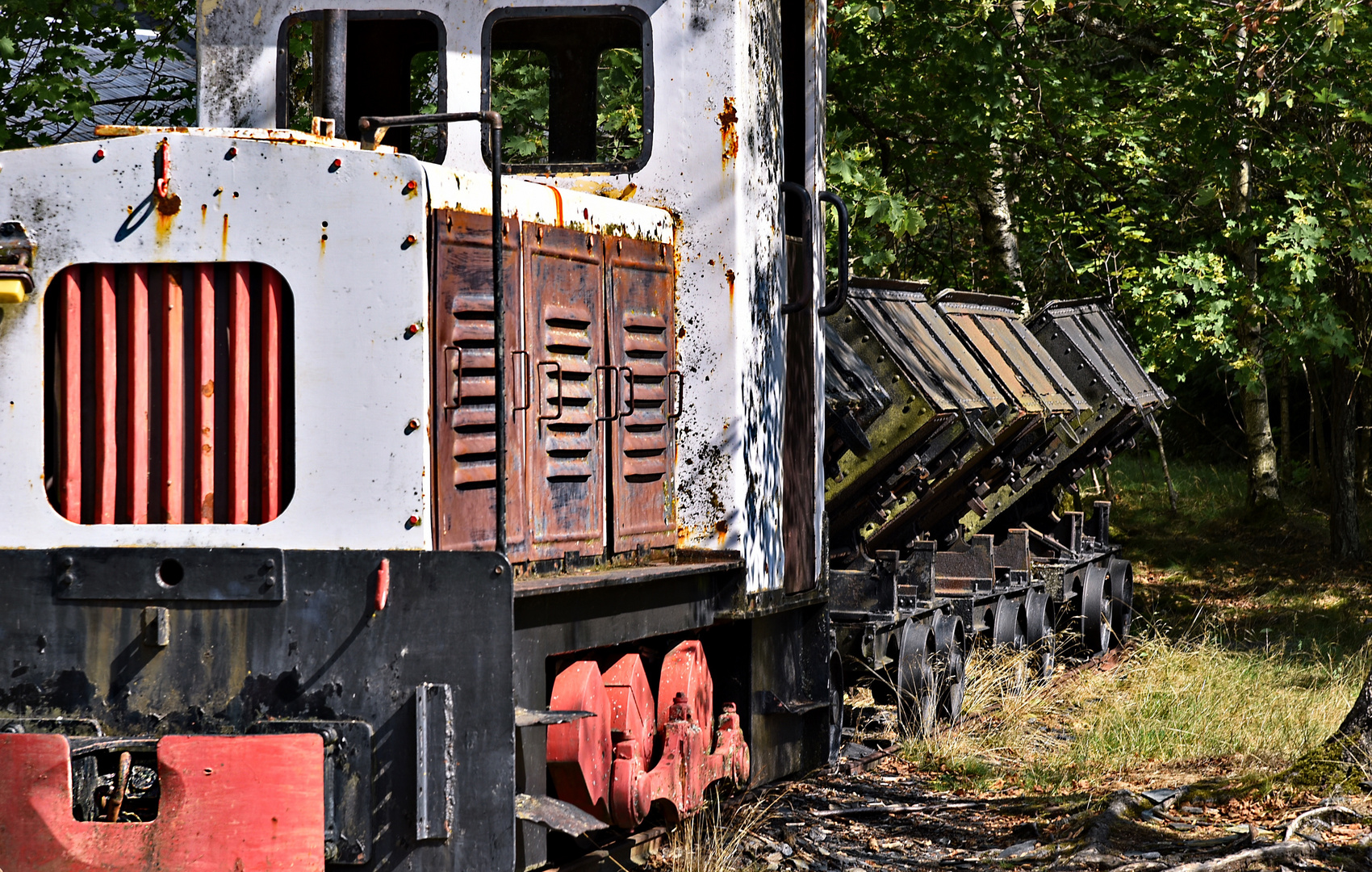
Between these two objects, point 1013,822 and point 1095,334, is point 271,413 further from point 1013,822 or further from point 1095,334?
point 1095,334

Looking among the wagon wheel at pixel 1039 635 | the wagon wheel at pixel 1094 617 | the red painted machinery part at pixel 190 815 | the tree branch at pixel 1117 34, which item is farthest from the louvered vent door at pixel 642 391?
the tree branch at pixel 1117 34

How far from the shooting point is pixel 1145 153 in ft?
53.5

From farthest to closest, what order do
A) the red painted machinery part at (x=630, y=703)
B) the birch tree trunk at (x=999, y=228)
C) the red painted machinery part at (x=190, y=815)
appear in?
1. the birch tree trunk at (x=999, y=228)
2. the red painted machinery part at (x=630, y=703)
3. the red painted machinery part at (x=190, y=815)

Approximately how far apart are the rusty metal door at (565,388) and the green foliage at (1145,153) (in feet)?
18.4

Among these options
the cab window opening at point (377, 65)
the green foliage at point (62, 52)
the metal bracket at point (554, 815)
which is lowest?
the metal bracket at point (554, 815)

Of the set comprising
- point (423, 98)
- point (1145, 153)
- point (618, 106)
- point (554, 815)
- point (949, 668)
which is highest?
point (1145, 153)

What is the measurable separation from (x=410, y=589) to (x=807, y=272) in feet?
9.66

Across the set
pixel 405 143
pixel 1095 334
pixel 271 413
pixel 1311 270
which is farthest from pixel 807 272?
pixel 1095 334

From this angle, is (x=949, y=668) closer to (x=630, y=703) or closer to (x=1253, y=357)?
(x=630, y=703)

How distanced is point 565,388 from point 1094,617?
30.9ft

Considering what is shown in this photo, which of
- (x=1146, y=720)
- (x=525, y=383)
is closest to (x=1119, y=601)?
(x=1146, y=720)

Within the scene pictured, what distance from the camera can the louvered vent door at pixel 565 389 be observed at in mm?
4938

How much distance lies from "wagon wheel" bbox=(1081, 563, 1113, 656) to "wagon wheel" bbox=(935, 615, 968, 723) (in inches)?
124

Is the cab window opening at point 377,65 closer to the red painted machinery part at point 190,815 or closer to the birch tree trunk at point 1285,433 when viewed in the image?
the red painted machinery part at point 190,815
